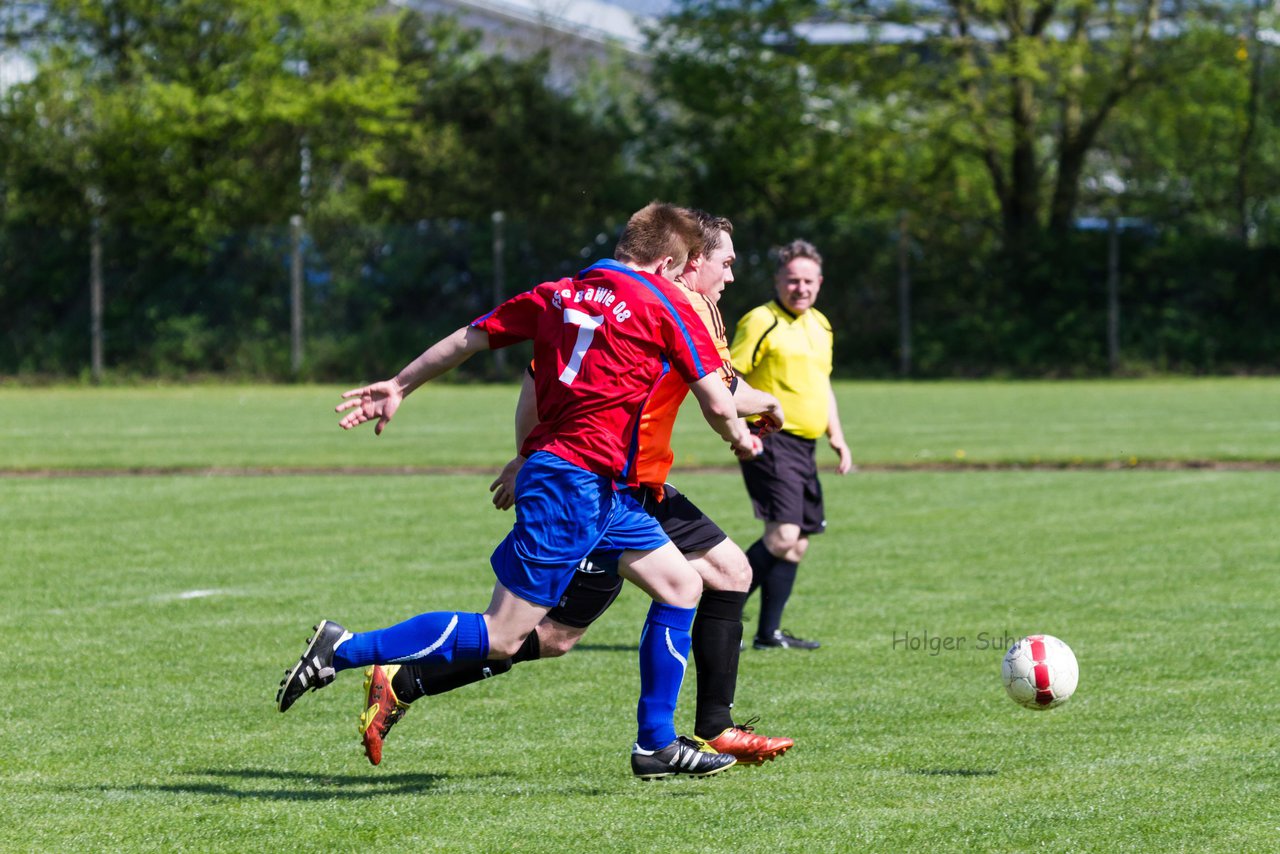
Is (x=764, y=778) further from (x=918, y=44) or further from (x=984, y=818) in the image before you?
(x=918, y=44)

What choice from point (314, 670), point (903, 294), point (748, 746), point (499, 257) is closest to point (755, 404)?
point (748, 746)

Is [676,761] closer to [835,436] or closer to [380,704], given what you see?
[380,704]

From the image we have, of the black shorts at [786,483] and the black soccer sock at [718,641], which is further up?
the black shorts at [786,483]

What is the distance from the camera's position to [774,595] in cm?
831

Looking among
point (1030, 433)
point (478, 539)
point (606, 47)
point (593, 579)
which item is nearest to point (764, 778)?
point (593, 579)

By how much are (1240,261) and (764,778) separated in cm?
2795

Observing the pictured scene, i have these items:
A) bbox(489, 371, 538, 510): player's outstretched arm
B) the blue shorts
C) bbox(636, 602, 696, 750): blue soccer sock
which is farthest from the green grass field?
bbox(489, 371, 538, 510): player's outstretched arm

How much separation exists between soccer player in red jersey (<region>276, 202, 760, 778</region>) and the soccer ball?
3.84 ft

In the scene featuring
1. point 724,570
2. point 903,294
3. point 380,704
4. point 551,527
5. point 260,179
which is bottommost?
point 380,704

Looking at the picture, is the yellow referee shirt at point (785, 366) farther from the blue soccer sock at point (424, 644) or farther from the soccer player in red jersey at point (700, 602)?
the blue soccer sock at point (424, 644)

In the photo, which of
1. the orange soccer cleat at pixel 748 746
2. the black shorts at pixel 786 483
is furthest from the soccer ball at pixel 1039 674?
the black shorts at pixel 786 483

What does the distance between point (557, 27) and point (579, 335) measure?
42983mm

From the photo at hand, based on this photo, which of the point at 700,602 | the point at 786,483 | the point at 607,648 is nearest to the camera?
the point at 700,602

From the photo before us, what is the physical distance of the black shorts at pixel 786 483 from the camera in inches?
331
